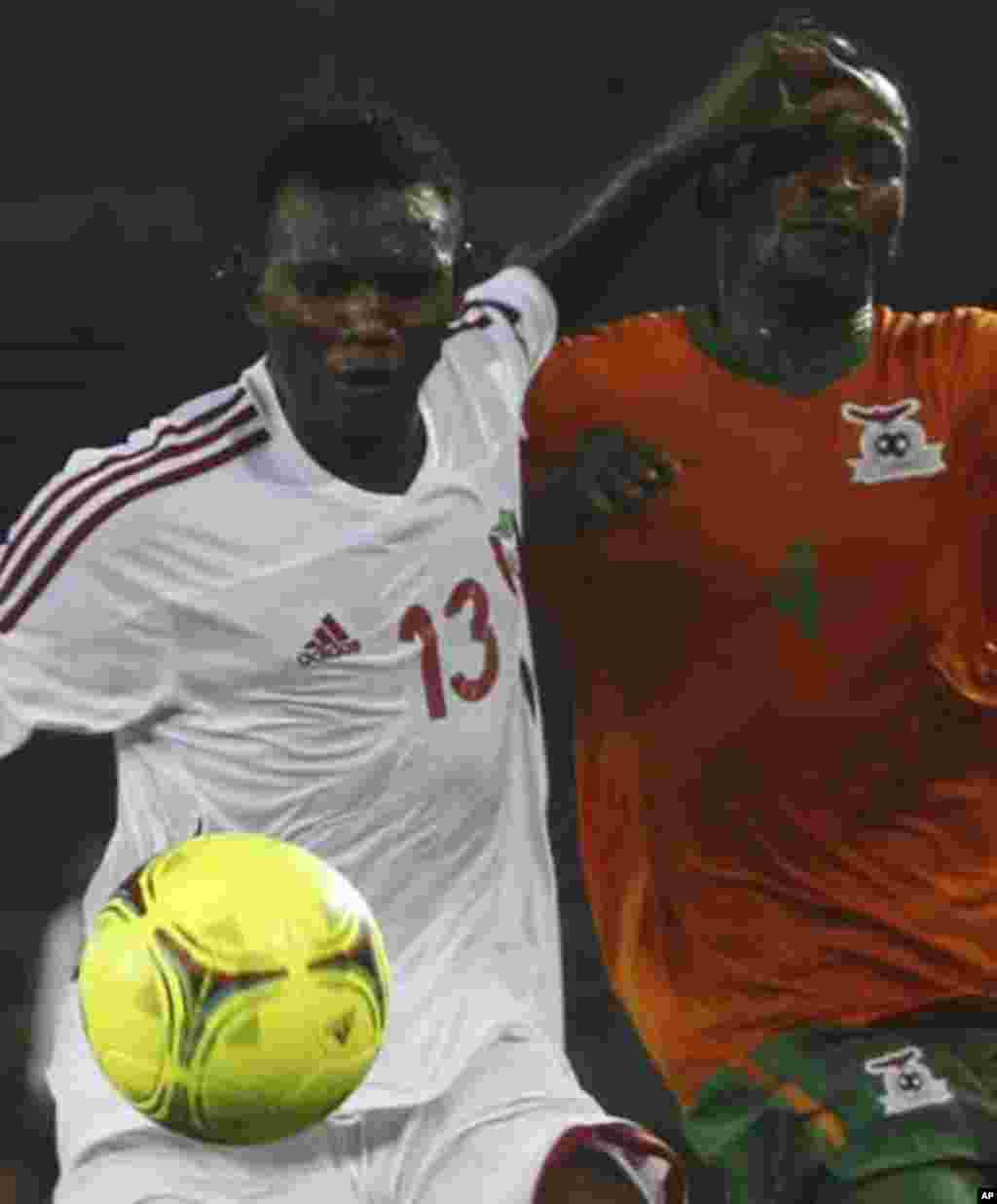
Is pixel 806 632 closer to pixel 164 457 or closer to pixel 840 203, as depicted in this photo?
pixel 840 203

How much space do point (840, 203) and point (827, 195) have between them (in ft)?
0.08

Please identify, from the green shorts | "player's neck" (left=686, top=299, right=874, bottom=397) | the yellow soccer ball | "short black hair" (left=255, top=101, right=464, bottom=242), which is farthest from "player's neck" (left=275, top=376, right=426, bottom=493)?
the green shorts

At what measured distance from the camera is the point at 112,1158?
5.25 m

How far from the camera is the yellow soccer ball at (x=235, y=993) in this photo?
4898 millimetres

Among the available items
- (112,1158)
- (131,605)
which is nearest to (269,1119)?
(112,1158)

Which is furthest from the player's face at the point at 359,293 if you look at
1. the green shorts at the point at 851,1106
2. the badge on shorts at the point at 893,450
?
the green shorts at the point at 851,1106

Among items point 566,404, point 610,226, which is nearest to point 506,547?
point 566,404

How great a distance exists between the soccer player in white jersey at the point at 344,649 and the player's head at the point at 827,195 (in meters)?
0.45

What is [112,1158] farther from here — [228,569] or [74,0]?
[74,0]

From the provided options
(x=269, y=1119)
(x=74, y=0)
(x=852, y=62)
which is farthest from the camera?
(x=74, y=0)

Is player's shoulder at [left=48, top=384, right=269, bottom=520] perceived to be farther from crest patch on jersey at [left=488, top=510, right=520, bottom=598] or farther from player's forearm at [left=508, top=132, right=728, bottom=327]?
player's forearm at [left=508, top=132, right=728, bottom=327]

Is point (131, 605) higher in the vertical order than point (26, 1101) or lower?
higher

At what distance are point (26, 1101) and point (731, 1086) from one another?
3.50 meters

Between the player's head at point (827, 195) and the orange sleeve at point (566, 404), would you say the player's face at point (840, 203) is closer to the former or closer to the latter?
the player's head at point (827, 195)
